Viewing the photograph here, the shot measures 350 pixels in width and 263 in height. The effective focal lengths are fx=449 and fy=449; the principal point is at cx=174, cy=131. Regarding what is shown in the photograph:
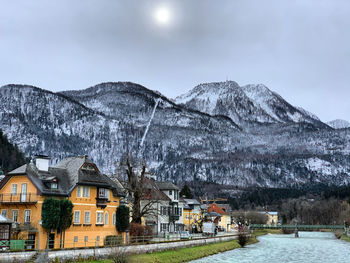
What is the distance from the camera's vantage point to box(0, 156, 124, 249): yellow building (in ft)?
181

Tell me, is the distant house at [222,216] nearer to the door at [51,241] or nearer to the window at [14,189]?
the door at [51,241]

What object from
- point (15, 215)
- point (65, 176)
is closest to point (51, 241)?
point (15, 215)

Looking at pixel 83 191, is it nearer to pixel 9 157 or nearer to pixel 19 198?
pixel 19 198

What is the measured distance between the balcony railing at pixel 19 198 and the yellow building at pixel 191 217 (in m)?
59.6

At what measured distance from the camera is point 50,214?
54.5 m

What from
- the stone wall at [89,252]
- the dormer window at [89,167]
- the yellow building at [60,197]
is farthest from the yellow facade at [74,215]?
the stone wall at [89,252]

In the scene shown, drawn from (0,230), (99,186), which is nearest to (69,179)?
(99,186)

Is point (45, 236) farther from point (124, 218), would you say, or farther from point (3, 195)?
point (124, 218)

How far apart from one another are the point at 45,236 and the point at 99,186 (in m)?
10.6

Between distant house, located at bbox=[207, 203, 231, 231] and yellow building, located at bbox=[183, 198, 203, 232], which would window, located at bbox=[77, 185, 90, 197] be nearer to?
yellow building, located at bbox=[183, 198, 203, 232]

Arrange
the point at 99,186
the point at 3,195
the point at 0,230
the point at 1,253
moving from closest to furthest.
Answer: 1. the point at 1,253
2. the point at 0,230
3. the point at 3,195
4. the point at 99,186

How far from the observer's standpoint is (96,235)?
203 ft

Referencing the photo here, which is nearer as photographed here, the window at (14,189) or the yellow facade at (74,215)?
the yellow facade at (74,215)

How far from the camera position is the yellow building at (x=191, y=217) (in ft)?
373
